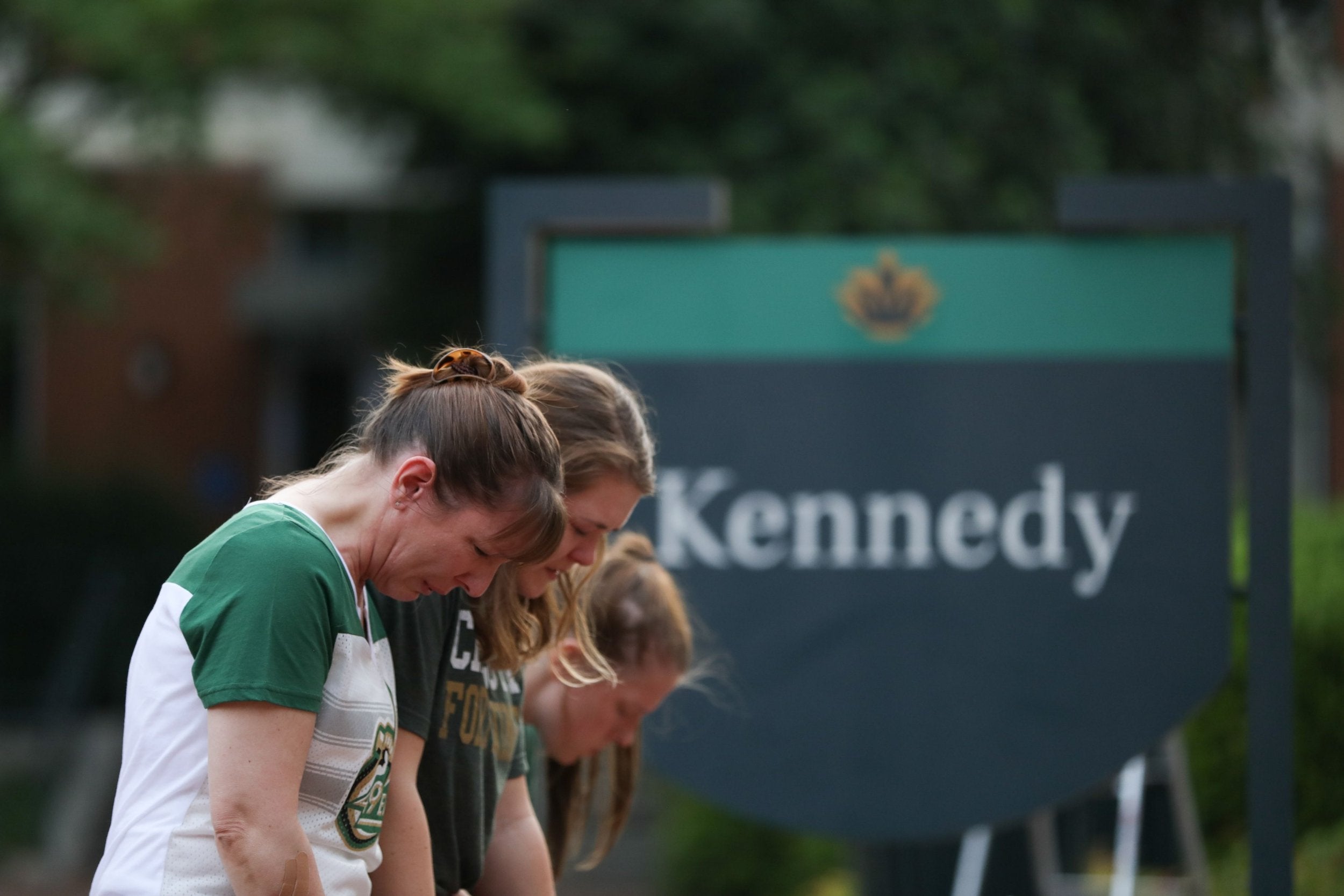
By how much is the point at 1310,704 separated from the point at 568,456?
3.02 meters

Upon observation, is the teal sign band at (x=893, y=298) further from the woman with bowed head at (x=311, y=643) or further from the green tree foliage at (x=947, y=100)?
the green tree foliage at (x=947, y=100)

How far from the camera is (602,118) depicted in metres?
9.09

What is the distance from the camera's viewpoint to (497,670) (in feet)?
6.30

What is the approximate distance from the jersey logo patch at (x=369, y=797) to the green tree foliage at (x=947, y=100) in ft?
20.7

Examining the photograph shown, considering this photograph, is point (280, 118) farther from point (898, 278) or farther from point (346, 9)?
point (898, 278)

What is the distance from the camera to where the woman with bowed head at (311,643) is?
1.40 meters

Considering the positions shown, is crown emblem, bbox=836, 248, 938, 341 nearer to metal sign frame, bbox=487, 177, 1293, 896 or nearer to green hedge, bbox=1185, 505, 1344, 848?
metal sign frame, bbox=487, 177, 1293, 896

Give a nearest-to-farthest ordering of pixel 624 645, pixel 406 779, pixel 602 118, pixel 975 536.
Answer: pixel 406 779 < pixel 624 645 < pixel 975 536 < pixel 602 118

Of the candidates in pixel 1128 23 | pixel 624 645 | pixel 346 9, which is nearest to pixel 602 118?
pixel 346 9

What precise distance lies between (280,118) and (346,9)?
6.92 m

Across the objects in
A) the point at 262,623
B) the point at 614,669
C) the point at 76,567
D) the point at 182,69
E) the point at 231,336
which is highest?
the point at 182,69

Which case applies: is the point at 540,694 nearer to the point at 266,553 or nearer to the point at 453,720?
the point at 453,720

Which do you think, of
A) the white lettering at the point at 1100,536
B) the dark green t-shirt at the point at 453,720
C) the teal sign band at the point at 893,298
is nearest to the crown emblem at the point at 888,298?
the teal sign band at the point at 893,298

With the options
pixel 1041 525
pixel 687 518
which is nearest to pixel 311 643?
pixel 687 518
